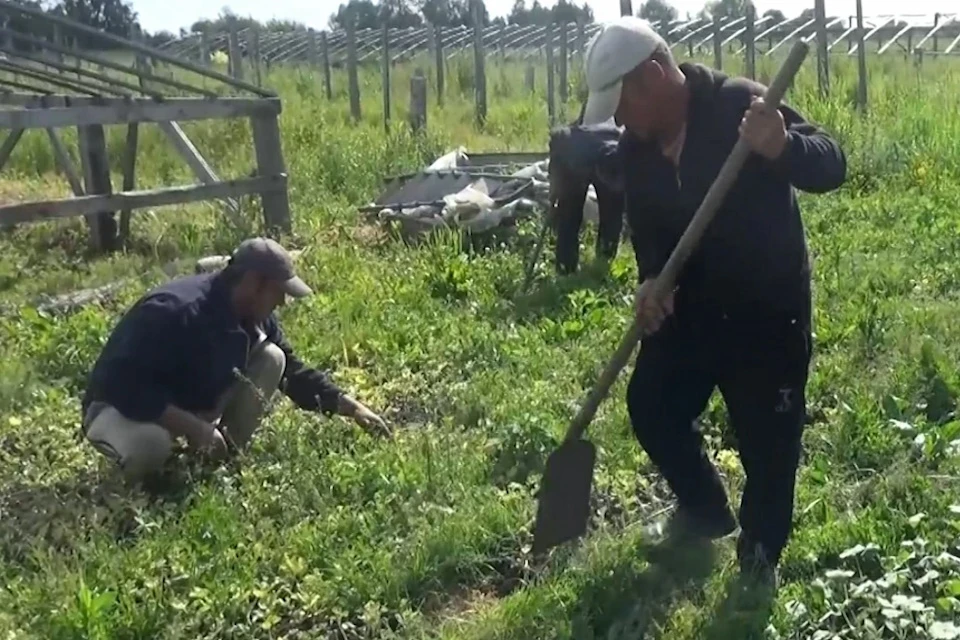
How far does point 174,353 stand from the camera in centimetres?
444

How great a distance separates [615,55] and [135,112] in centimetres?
591

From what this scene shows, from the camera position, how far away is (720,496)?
3.79 metres

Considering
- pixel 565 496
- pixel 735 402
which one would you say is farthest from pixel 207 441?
pixel 735 402

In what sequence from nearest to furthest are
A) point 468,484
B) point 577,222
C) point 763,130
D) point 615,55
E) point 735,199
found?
point 763,130 → point 615,55 → point 735,199 → point 468,484 → point 577,222

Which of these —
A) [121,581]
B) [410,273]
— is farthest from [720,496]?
[410,273]

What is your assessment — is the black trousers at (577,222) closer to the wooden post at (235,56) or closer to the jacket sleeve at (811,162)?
the jacket sleeve at (811,162)

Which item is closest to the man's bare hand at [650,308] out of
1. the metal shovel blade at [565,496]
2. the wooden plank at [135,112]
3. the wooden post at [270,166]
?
the metal shovel blade at [565,496]

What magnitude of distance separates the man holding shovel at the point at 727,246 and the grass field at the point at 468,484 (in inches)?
15.8

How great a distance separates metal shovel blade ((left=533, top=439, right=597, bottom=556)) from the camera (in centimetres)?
388

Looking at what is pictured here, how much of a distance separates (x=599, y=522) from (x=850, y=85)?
12274 mm

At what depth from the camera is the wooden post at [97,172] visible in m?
9.02

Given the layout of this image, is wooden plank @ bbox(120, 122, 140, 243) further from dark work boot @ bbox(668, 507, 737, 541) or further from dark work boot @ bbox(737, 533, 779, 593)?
dark work boot @ bbox(737, 533, 779, 593)

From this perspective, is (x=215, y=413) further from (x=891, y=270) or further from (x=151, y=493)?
(x=891, y=270)

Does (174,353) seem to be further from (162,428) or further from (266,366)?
(266,366)
